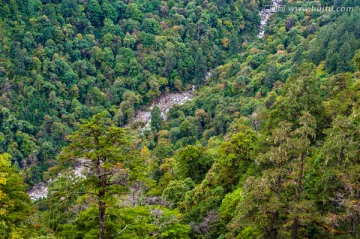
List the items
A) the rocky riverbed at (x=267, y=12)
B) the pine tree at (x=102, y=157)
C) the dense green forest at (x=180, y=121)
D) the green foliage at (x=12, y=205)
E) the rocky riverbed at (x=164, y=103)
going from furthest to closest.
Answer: the rocky riverbed at (x=267, y=12) < the rocky riverbed at (x=164, y=103) < the dense green forest at (x=180, y=121) < the pine tree at (x=102, y=157) < the green foliage at (x=12, y=205)

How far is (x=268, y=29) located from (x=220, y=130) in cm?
5661

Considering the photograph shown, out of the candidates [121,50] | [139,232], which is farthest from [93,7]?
[139,232]

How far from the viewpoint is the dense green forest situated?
20.2 metres

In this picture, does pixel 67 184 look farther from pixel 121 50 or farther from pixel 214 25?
pixel 214 25

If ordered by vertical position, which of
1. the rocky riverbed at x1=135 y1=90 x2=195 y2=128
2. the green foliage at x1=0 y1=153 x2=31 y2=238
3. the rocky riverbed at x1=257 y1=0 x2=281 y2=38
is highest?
the rocky riverbed at x1=257 y1=0 x2=281 y2=38

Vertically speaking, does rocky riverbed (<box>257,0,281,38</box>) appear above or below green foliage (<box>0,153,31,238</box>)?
above

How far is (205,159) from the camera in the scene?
4956 cm

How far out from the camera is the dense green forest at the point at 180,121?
66.4 feet

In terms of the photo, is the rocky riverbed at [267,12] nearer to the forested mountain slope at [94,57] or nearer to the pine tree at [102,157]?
the forested mountain slope at [94,57]

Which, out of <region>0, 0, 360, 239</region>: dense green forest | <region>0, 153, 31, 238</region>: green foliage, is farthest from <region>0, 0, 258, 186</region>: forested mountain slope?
<region>0, 153, 31, 238</region>: green foliage

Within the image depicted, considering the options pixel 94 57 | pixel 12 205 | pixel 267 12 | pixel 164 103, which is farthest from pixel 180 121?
pixel 12 205

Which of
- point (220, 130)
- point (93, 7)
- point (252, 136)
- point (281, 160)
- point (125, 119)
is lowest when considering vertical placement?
point (281, 160)

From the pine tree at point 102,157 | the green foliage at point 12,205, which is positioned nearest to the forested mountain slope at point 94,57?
the green foliage at point 12,205

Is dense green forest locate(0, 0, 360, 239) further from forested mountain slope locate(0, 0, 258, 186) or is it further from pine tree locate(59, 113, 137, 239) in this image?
forested mountain slope locate(0, 0, 258, 186)
